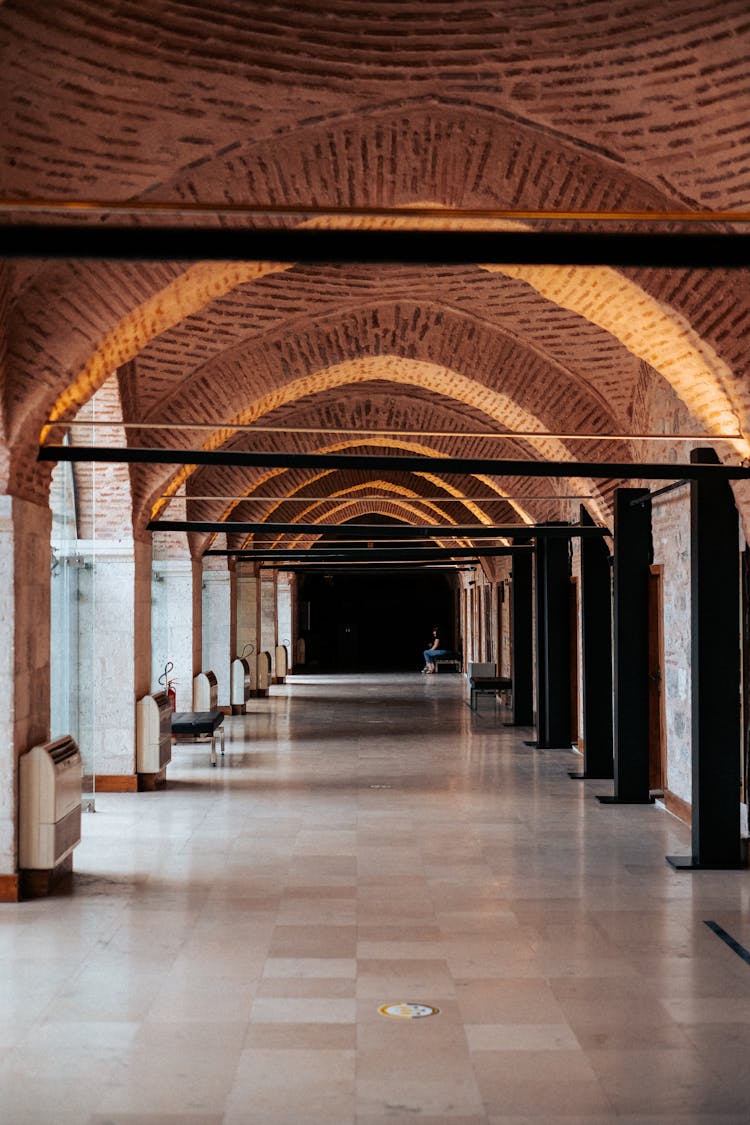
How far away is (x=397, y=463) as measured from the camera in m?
8.59

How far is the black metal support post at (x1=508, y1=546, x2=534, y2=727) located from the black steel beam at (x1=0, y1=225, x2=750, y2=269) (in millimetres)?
14615

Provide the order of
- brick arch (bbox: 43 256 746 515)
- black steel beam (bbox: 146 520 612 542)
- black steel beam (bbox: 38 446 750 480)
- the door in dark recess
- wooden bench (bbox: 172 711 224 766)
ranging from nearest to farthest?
brick arch (bbox: 43 256 746 515) < black steel beam (bbox: 38 446 750 480) < black steel beam (bbox: 146 520 612 542) < wooden bench (bbox: 172 711 224 766) < the door in dark recess

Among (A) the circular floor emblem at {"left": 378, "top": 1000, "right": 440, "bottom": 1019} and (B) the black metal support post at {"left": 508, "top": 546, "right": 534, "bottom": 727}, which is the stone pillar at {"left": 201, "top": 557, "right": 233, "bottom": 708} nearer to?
(B) the black metal support post at {"left": 508, "top": 546, "right": 534, "bottom": 727}

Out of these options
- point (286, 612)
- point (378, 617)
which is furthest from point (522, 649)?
point (378, 617)

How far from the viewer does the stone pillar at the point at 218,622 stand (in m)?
20.8

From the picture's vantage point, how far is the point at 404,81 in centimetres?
658

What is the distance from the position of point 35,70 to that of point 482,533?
334 inches

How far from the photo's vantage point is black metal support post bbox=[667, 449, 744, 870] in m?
8.49

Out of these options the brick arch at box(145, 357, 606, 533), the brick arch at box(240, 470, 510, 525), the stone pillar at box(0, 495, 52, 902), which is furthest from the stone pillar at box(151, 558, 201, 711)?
the stone pillar at box(0, 495, 52, 902)

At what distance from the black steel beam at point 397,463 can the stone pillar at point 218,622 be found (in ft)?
40.0

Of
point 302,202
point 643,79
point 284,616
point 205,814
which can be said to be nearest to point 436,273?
point 302,202

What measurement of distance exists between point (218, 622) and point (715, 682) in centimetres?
1337

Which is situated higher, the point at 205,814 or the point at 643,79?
the point at 643,79

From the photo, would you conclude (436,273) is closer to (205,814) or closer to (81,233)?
(205,814)
